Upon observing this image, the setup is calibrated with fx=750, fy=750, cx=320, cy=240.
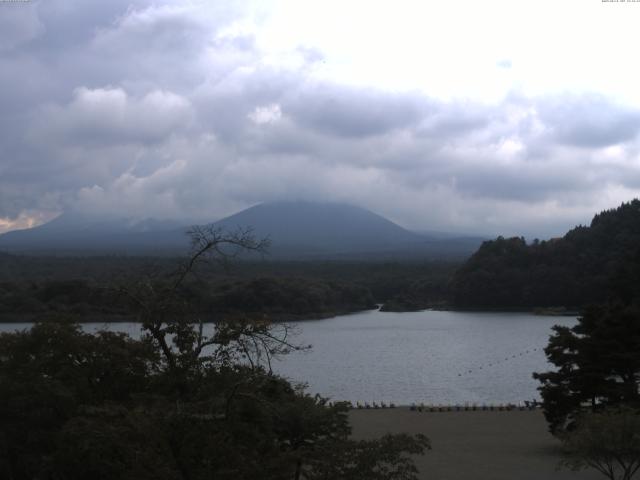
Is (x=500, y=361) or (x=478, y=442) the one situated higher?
(x=478, y=442)

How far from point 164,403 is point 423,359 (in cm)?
2449

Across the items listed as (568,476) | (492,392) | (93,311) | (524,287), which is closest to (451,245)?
(524,287)

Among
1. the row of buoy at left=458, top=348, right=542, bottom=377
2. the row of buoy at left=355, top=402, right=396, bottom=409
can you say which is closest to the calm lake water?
the row of buoy at left=458, top=348, right=542, bottom=377

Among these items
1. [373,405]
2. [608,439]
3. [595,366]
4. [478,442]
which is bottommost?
[373,405]

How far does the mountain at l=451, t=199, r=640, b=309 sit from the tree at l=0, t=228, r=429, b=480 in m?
43.2

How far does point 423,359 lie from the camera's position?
29266 millimetres

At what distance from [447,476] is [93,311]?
3194 cm

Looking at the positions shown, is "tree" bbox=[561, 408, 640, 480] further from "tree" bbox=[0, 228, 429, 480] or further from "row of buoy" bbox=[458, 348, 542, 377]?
"row of buoy" bbox=[458, 348, 542, 377]

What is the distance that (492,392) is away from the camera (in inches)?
851

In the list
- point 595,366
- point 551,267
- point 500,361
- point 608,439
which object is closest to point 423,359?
point 500,361

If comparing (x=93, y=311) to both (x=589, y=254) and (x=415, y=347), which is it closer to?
(x=415, y=347)

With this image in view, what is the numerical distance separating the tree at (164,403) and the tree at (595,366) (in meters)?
5.72

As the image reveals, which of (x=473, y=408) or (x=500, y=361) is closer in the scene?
(x=473, y=408)

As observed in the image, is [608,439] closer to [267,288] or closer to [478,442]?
[478,442]
